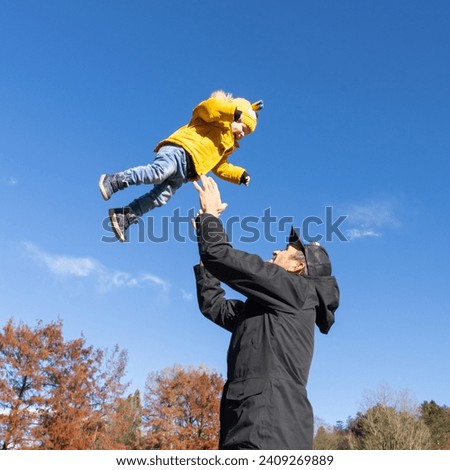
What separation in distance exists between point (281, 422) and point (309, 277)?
1177 millimetres

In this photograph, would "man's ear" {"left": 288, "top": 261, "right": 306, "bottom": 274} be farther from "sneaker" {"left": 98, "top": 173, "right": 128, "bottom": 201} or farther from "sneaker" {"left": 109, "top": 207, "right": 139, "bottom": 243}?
"sneaker" {"left": 109, "top": 207, "right": 139, "bottom": 243}

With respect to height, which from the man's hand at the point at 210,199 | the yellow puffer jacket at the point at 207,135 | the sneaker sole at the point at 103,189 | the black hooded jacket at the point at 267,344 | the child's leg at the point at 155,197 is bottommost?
the black hooded jacket at the point at 267,344

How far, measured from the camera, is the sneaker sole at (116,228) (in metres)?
6.09

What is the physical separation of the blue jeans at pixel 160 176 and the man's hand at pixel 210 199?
1.62 meters

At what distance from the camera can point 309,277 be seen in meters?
4.16

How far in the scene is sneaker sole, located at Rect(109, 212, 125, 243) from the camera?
240 inches

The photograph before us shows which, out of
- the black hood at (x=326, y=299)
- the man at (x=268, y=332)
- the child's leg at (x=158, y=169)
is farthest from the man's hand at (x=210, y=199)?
the child's leg at (x=158, y=169)

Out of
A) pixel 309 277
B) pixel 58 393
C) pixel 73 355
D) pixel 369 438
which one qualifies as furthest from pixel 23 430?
pixel 309 277

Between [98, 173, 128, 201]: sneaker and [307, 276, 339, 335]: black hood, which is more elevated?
[98, 173, 128, 201]: sneaker

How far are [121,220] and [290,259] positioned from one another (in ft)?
7.96

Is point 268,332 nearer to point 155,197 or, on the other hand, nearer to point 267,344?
point 267,344

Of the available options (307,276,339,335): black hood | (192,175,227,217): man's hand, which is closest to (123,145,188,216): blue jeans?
(192,175,227,217): man's hand

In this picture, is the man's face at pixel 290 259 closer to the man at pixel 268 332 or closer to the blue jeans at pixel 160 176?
the man at pixel 268 332

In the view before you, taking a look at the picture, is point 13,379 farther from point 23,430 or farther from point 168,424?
point 168,424
